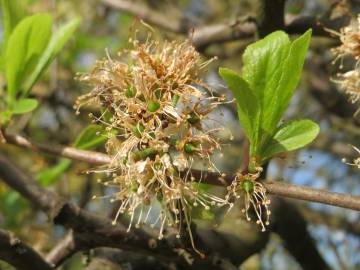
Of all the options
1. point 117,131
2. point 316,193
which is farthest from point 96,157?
point 316,193

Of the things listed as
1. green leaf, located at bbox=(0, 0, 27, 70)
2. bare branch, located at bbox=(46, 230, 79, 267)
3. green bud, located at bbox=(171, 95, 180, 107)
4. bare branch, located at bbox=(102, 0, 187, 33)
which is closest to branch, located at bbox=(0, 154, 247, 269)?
bare branch, located at bbox=(46, 230, 79, 267)

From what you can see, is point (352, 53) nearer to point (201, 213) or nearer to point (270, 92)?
point (270, 92)

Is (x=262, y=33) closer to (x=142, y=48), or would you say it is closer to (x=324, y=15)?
(x=324, y=15)

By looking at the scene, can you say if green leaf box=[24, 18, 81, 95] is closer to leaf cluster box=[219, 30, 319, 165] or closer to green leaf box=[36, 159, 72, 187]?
green leaf box=[36, 159, 72, 187]

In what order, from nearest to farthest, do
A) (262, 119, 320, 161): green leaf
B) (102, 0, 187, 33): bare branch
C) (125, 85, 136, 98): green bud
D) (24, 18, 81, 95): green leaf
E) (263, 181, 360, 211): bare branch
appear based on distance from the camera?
(263, 181, 360, 211): bare branch
(262, 119, 320, 161): green leaf
(125, 85, 136, 98): green bud
(24, 18, 81, 95): green leaf
(102, 0, 187, 33): bare branch

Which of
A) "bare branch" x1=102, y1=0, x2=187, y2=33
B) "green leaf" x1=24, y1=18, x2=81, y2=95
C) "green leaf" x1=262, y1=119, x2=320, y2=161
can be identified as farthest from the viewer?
"bare branch" x1=102, y1=0, x2=187, y2=33

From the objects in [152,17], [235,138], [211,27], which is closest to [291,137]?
[211,27]

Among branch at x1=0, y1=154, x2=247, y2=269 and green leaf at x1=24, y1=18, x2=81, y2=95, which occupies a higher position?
green leaf at x1=24, y1=18, x2=81, y2=95
